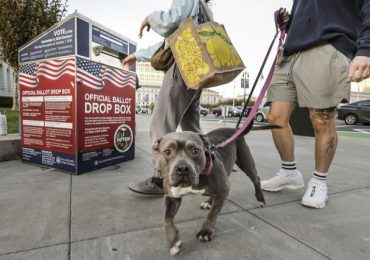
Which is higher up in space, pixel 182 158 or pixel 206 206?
pixel 182 158

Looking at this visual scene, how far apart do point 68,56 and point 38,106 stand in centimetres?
87

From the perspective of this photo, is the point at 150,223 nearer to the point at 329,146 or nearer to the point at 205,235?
the point at 205,235

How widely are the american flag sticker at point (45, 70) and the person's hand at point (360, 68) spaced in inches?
108

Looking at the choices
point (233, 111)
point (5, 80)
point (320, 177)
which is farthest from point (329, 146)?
point (5, 80)

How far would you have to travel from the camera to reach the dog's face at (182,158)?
1.62 meters

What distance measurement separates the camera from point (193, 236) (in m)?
1.81

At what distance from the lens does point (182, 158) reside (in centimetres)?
169

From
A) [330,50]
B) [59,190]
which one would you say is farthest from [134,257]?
[330,50]

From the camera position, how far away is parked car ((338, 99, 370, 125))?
16.2 meters

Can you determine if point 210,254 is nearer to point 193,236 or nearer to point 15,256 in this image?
point 193,236

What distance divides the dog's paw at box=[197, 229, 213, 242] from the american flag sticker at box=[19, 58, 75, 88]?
91.9 inches

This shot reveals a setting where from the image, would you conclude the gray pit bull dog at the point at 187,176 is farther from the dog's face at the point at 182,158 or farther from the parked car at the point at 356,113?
the parked car at the point at 356,113

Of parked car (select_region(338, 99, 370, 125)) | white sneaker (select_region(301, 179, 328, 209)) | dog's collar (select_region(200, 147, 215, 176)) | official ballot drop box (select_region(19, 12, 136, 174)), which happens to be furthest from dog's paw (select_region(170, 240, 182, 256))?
parked car (select_region(338, 99, 370, 125))

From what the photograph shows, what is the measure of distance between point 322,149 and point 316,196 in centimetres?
41
